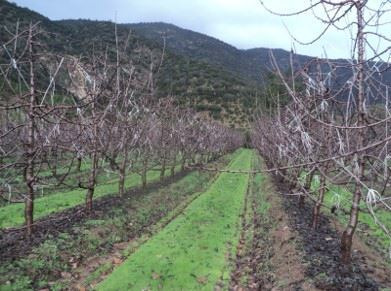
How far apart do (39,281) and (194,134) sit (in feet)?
100

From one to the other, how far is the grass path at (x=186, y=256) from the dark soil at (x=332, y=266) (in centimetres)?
233

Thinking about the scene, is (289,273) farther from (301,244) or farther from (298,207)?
(298,207)

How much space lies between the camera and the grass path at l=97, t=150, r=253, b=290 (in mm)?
11328

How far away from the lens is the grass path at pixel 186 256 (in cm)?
1133

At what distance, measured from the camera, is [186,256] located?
44.1 feet

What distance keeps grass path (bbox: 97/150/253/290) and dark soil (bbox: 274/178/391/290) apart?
91.9 inches

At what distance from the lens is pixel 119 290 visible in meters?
10.7

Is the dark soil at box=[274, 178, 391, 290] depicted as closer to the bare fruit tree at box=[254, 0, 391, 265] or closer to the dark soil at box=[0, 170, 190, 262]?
the bare fruit tree at box=[254, 0, 391, 265]

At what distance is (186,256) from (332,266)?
4422 mm

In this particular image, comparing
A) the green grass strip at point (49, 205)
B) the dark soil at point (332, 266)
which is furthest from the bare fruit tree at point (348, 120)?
the green grass strip at point (49, 205)

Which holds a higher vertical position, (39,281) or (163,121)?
(163,121)

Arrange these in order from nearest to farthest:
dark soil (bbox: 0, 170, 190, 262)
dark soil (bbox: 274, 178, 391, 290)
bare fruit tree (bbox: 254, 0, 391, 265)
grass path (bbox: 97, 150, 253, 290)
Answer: bare fruit tree (bbox: 254, 0, 391, 265)
dark soil (bbox: 274, 178, 391, 290)
grass path (bbox: 97, 150, 253, 290)
dark soil (bbox: 0, 170, 190, 262)

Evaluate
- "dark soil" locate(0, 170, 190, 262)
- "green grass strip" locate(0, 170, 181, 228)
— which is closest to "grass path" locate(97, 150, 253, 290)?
"dark soil" locate(0, 170, 190, 262)

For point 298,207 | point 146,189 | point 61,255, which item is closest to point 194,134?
point 146,189
